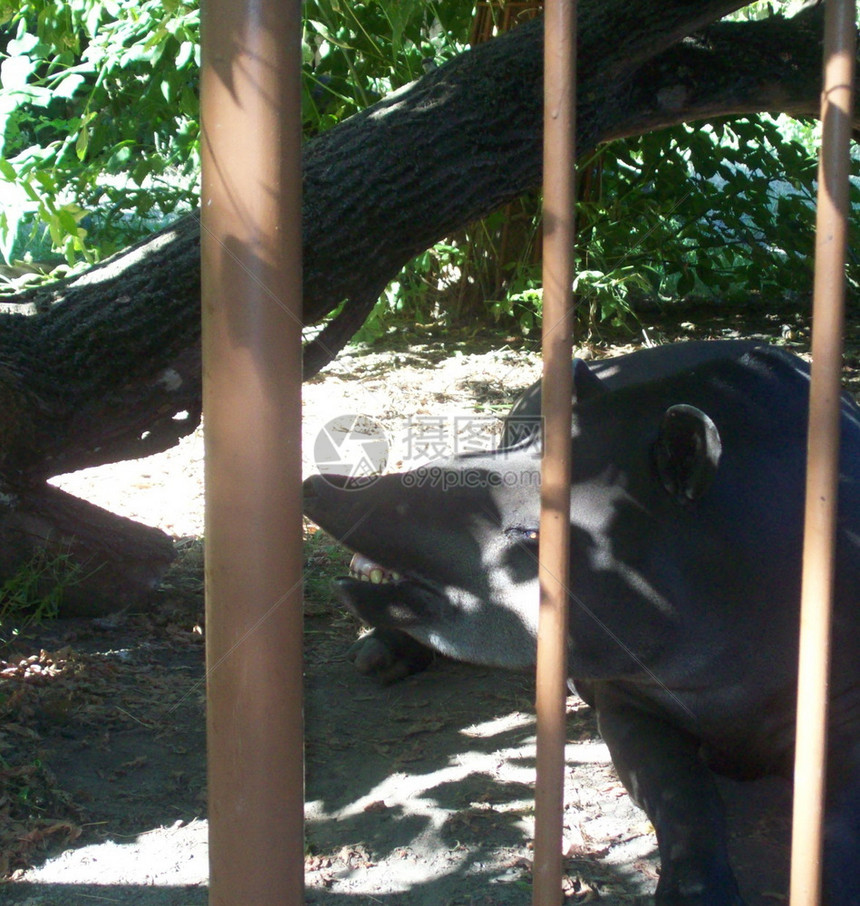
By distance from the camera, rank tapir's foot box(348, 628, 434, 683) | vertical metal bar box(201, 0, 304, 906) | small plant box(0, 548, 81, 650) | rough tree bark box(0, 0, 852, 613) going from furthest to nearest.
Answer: tapir's foot box(348, 628, 434, 683)
small plant box(0, 548, 81, 650)
rough tree bark box(0, 0, 852, 613)
vertical metal bar box(201, 0, 304, 906)

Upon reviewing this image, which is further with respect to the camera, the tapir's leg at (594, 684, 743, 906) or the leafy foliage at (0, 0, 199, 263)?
the leafy foliage at (0, 0, 199, 263)

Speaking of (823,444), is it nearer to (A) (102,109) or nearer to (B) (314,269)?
(B) (314,269)

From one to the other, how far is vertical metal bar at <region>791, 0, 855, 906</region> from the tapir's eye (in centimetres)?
134

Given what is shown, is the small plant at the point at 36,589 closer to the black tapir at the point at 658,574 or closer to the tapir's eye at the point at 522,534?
the black tapir at the point at 658,574

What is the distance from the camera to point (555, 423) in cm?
134

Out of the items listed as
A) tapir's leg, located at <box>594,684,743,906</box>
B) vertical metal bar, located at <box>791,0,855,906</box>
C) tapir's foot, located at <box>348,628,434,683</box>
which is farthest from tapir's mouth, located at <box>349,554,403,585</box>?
vertical metal bar, located at <box>791,0,855,906</box>

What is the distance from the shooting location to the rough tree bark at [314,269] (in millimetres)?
3521

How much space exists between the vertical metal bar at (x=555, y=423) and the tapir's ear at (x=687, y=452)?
4.17ft

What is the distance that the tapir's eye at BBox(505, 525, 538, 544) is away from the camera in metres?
2.73

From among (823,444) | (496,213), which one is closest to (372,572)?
(823,444)

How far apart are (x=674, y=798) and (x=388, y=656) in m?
1.37

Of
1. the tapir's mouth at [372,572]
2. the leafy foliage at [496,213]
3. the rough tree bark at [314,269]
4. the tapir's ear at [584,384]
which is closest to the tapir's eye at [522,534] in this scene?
the tapir's mouth at [372,572]

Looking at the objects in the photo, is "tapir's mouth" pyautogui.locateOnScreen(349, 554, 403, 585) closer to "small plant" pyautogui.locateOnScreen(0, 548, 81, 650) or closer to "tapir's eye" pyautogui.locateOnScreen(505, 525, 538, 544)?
"tapir's eye" pyautogui.locateOnScreen(505, 525, 538, 544)

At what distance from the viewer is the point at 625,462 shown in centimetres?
283
